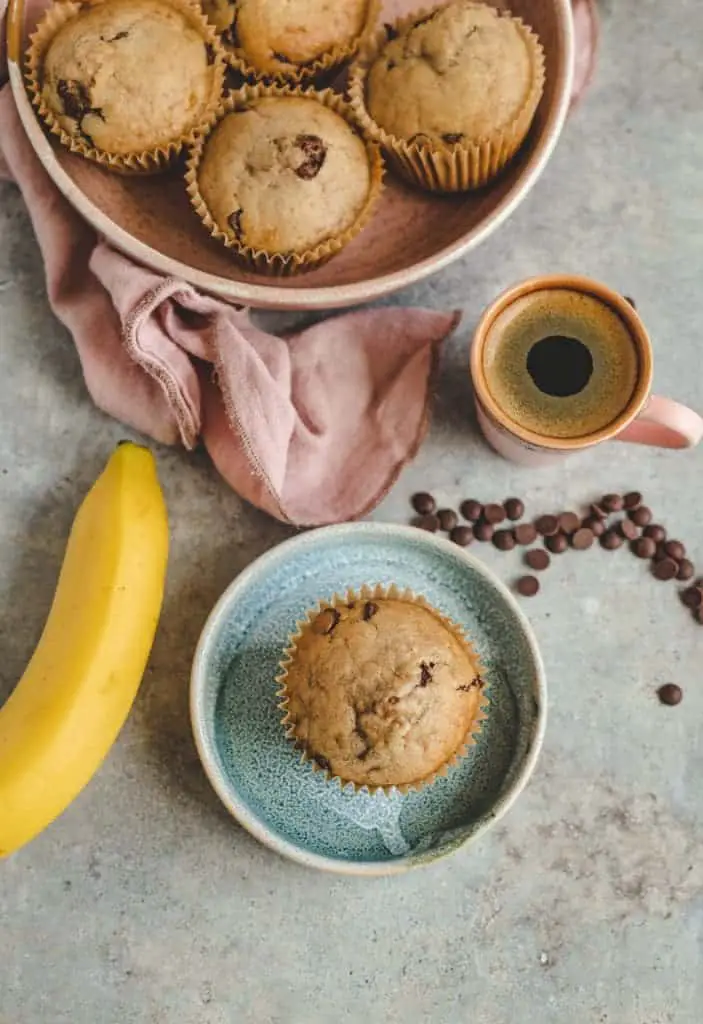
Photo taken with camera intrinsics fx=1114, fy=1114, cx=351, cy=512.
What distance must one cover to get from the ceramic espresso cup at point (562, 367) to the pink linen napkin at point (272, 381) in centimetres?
11

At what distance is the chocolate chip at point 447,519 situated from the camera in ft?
5.04

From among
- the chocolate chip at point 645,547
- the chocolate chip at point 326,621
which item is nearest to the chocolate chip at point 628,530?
the chocolate chip at point 645,547

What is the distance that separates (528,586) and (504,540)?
0.07m

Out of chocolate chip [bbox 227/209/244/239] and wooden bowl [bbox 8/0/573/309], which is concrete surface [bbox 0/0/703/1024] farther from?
chocolate chip [bbox 227/209/244/239]

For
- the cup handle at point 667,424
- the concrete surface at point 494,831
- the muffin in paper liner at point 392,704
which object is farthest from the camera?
the concrete surface at point 494,831

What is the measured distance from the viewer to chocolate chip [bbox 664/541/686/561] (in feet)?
Answer: 5.04

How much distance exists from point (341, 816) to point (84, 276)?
795 mm

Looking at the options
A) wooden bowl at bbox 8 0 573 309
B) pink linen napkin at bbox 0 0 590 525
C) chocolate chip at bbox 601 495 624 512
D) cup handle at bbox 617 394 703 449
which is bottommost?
chocolate chip at bbox 601 495 624 512

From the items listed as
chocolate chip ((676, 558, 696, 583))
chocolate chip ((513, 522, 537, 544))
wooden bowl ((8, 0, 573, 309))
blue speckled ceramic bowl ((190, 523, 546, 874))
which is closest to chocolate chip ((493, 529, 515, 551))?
chocolate chip ((513, 522, 537, 544))

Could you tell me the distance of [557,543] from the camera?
1.54 metres

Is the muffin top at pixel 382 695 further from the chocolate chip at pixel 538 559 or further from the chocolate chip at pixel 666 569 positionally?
the chocolate chip at pixel 666 569

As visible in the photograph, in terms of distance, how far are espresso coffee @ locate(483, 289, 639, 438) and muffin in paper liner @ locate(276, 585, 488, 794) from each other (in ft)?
0.97

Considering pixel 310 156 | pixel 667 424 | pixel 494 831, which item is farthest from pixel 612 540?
pixel 310 156

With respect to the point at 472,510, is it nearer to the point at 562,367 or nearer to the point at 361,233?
the point at 562,367
